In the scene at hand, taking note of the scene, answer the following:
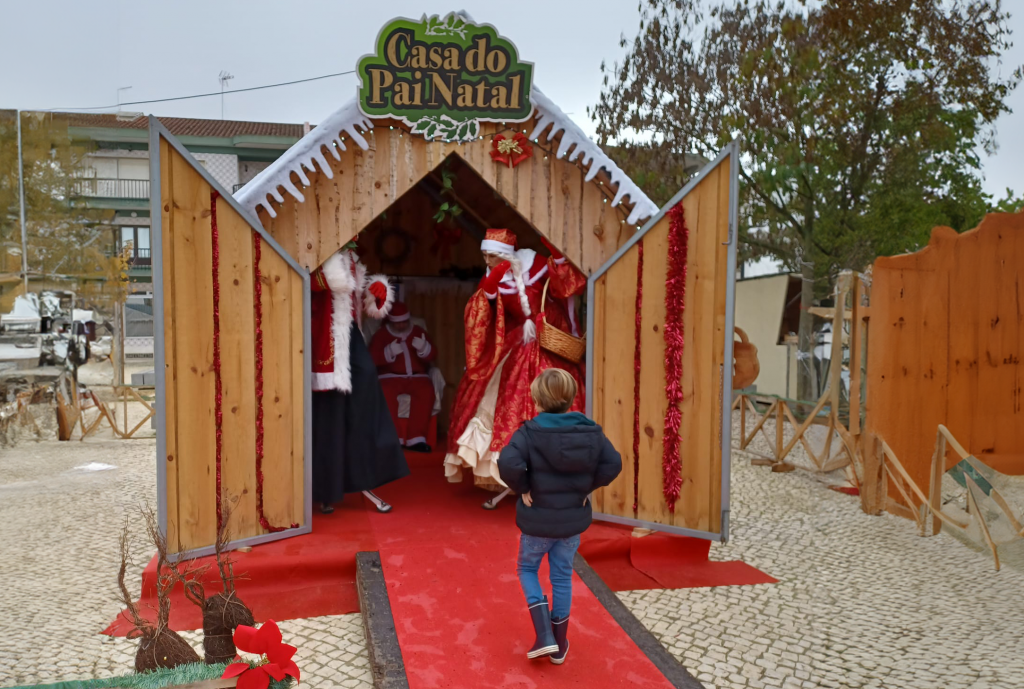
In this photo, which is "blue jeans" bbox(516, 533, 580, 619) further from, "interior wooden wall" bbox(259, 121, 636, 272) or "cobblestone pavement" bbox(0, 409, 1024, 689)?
"interior wooden wall" bbox(259, 121, 636, 272)

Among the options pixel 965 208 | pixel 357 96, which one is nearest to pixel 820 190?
pixel 965 208

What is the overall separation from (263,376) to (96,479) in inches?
170

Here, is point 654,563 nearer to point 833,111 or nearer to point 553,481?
point 553,481

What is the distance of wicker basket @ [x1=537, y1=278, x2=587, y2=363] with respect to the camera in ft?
15.2

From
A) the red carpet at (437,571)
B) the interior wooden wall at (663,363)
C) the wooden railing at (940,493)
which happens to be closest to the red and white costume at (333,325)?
the red carpet at (437,571)

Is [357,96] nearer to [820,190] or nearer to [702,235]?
[702,235]

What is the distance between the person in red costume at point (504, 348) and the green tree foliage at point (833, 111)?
20.8 ft

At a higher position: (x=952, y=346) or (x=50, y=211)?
(x=50, y=211)

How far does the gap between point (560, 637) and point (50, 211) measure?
39.4 feet

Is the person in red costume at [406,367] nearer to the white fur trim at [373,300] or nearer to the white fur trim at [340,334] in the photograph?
the white fur trim at [373,300]

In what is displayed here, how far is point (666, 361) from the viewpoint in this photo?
4.33m

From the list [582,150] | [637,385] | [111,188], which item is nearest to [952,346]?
[637,385]

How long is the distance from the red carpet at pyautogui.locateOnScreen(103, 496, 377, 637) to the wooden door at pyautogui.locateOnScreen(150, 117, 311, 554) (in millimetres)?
169

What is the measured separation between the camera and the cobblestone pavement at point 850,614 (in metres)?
3.30
